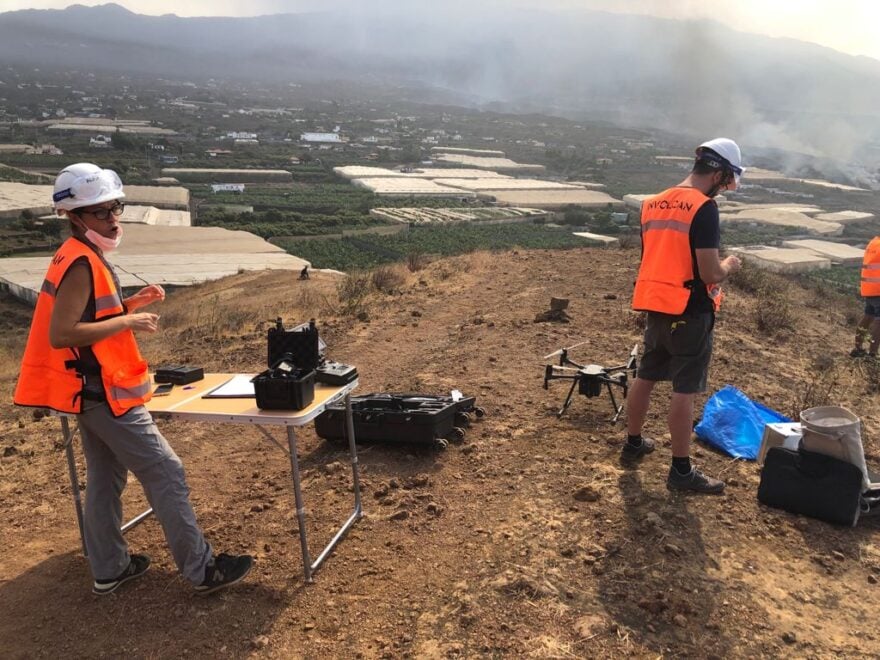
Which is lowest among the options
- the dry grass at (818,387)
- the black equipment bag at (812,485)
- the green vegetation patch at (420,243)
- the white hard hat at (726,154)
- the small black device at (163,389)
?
the green vegetation patch at (420,243)

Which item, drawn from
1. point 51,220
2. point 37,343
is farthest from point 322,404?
point 51,220

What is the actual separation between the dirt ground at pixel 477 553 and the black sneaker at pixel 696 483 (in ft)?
0.23

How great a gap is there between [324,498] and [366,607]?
1.16 metres

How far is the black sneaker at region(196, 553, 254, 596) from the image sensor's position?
328 cm

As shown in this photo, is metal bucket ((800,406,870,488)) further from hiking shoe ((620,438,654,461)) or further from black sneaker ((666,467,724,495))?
hiking shoe ((620,438,654,461))

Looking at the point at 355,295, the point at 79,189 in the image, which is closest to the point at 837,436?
the point at 79,189

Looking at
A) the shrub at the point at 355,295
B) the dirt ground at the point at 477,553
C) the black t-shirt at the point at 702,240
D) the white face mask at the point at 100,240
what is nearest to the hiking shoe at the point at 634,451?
the dirt ground at the point at 477,553

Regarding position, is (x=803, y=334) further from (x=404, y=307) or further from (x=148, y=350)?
(x=148, y=350)

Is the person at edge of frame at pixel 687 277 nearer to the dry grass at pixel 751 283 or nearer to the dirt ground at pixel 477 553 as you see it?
the dirt ground at pixel 477 553

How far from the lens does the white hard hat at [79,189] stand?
9.68ft

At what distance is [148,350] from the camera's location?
32.3ft

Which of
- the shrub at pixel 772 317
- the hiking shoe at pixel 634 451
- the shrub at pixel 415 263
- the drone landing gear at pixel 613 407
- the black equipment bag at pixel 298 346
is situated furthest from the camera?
the shrub at pixel 415 263

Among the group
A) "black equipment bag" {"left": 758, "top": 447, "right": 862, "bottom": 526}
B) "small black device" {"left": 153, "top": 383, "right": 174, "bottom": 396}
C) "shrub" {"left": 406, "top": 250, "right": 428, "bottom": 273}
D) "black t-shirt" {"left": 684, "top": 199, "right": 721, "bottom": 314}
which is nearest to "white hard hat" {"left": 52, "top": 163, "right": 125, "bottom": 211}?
"small black device" {"left": 153, "top": 383, "right": 174, "bottom": 396}

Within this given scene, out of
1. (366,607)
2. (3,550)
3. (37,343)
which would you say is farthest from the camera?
(3,550)
